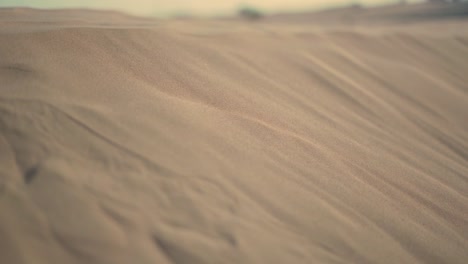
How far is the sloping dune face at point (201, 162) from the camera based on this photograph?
204cm

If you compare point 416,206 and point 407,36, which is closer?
point 416,206

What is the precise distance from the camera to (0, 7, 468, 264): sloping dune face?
2041mm

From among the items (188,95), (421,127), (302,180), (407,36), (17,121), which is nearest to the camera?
(17,121)

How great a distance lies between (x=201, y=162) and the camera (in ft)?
8.24

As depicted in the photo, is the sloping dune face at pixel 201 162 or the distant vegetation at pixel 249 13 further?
the distant vegetation at pixel 249 13

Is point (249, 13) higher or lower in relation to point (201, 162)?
higher

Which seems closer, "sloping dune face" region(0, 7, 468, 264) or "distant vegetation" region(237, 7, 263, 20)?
"sloping dune face" region(0, 7, 468, 264)

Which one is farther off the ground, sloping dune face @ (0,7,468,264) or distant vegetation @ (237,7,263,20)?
distant vegetation @ (237,7,263,20)

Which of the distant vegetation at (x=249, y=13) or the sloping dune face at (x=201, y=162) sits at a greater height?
the distant vegetation at (x=249, y=13)

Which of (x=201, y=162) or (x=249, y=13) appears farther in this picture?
(x=249, y=13)

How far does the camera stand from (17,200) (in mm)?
1983

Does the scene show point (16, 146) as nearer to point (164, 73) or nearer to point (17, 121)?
point (17, 121)

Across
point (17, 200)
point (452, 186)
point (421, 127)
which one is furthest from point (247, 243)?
point (421, 127)

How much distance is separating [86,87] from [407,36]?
5.34m
